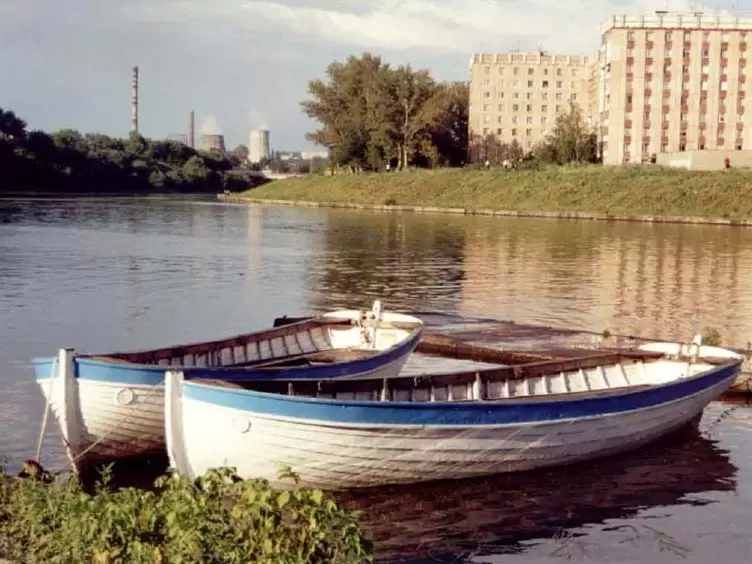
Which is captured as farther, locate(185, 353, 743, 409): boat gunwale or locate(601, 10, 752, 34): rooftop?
locate(601, 10, 752, 34): rooftop

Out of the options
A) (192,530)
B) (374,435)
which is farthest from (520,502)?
(192,530)

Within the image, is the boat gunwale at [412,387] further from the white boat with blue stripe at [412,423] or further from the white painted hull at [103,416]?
the white painted hull at [103,416]

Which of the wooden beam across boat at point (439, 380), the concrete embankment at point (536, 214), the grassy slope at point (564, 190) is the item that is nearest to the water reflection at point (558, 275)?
the concrete embankment at point (536, 214)

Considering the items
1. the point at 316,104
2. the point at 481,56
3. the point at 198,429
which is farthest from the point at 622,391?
the point at 481,56

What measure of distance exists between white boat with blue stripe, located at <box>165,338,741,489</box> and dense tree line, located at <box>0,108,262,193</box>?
425 ft

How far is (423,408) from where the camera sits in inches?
500

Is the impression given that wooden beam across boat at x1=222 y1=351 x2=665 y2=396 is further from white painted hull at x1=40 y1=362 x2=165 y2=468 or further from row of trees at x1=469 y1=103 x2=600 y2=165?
row of trees at x1=469 y1=103 x2=600 y2=165

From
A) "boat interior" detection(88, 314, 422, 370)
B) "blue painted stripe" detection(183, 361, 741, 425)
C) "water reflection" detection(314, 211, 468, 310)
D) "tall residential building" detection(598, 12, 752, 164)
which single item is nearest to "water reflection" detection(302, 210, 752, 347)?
"water reflection" detection(314, 211, 468, 310)

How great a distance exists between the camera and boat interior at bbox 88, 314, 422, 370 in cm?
1580

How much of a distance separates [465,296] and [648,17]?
91.9 meters

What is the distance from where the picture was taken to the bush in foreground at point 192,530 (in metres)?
7.60

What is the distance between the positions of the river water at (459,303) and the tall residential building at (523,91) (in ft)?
251

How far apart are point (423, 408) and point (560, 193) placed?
79.7 meters

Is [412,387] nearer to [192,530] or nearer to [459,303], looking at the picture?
[192,530]
